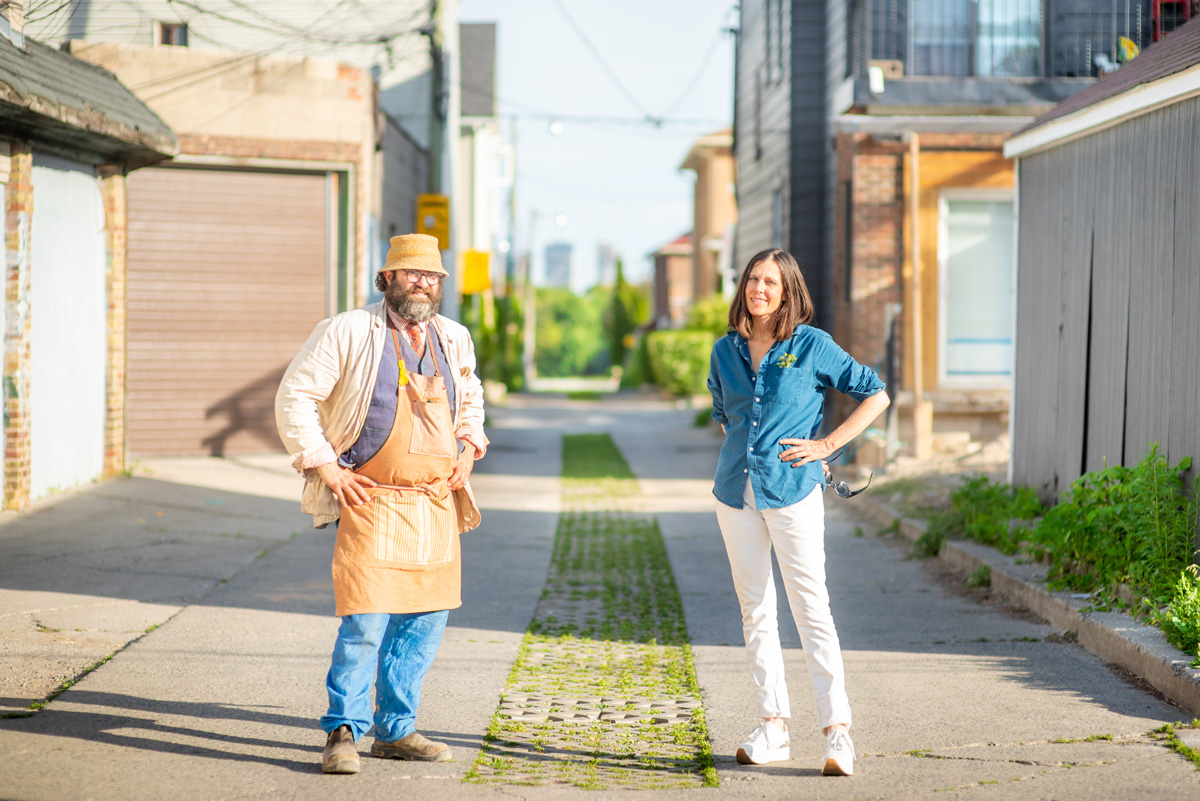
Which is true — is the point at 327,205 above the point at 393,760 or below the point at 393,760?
above

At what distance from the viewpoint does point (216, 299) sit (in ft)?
45.8

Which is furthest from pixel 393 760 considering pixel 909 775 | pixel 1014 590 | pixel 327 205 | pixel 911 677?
pixel 327 205

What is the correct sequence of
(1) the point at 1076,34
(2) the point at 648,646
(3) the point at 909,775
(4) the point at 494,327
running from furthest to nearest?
(4) the point at 494,327, (1) the point at 1076,34, (2) the point at 648,646, (3) the point at 909,775

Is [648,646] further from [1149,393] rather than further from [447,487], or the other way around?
[1149,393]

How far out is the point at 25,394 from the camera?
9.23 metres

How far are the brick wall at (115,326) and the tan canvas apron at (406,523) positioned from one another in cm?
760

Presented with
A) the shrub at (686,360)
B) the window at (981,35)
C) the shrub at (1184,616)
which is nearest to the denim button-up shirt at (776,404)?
the shrub at (1184,616)

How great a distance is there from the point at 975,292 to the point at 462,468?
11015mm

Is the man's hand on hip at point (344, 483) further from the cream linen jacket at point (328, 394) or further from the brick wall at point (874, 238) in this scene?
the brick wall at point (874, 238)

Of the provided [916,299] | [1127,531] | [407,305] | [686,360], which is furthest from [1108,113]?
[686,360]

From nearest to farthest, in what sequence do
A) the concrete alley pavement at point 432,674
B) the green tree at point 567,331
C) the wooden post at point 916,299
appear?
the concrete alley pavement at point 432,674 < the wooden post at point 916,299 < the green tree at point 567,331

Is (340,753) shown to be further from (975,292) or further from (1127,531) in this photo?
(975,292)

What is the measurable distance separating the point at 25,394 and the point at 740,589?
691cm

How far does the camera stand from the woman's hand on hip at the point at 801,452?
438 cm
